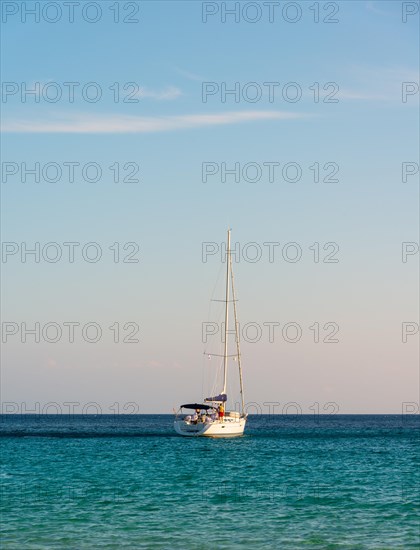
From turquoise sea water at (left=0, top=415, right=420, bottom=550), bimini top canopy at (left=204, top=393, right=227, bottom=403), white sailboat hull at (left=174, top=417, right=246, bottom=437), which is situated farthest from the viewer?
bimini top canopy at (left=204, top=393, right=227, bottom=403)

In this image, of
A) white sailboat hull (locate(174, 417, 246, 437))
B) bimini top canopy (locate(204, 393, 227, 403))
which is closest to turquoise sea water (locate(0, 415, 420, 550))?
white sailboat hull (locate(174, 417, 246, 437))

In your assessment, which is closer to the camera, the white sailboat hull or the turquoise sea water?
A: the turquoise sea water

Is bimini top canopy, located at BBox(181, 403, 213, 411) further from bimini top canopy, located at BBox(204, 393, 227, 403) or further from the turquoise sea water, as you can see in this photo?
the turquoise sea water

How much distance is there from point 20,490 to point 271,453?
1404 inches

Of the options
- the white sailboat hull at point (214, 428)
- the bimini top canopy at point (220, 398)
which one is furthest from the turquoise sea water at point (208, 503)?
the bimini top canopy at point (220, 398)

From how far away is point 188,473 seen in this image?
177ft

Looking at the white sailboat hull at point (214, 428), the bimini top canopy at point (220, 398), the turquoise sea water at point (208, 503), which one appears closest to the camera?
the turquoise sea water at point (208, 503)

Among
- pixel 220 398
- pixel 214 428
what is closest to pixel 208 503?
pixel 214 428

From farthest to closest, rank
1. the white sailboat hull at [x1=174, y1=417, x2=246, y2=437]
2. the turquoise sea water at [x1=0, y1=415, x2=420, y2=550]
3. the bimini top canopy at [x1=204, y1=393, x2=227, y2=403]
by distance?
1. the bimini top canopy at [x1=204, y1=393, x2=227, y2=403]
2. the white sailboat hull at [x1=174, y1=417, x2=246, y2=437]
3. the turquoise sea water at [x1=0, y1=415, x2=420, y2=550]

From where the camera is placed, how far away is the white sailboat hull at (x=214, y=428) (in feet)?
301

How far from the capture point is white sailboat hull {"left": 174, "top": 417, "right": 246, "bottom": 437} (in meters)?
91.9

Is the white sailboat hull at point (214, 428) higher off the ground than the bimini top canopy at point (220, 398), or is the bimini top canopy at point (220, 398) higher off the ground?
the bimini top canopy at point (220, 398)

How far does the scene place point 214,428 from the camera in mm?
91812

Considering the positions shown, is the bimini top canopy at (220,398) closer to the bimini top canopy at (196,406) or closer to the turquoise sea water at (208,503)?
the bimini top canopy at (196,406)
